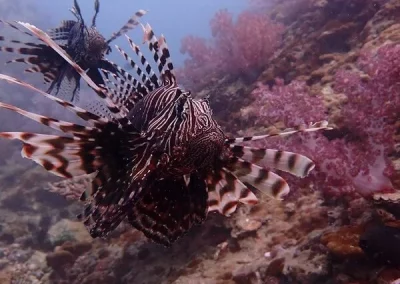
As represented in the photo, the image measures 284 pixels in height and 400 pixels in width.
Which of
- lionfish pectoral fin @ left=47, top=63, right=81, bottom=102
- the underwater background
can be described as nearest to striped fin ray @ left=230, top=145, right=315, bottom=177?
the underwater background

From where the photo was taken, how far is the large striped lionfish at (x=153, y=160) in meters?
1.97

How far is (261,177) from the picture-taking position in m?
2.41

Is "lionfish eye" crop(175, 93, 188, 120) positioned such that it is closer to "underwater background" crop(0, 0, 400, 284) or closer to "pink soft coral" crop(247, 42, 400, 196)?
"underwater background" crop(0, 0, 400, 284)

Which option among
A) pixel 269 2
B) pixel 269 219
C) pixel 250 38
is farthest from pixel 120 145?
pixel 269 2

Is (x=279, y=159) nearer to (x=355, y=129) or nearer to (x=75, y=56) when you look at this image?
(x=355, y=129)

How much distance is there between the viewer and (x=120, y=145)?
2.11 metres

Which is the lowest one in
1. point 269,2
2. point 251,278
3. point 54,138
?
point 251,278

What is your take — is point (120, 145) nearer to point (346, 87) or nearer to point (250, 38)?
point (346, 87)

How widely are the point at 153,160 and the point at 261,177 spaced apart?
77cm

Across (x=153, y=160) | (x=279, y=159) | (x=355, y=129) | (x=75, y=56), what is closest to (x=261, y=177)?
(x=279, y=159)

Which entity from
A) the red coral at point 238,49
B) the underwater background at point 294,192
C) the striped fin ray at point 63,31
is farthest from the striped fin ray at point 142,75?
the red coral at point 238,49

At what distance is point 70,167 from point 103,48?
2.27 m

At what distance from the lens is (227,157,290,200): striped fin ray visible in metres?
2.39

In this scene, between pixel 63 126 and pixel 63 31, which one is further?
pixel 63 31
